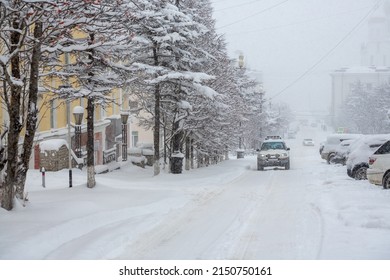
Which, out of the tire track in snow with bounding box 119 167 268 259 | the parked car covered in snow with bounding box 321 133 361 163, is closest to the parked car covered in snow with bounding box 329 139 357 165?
the parked car covered in snow with bounding box 321 133 361 163

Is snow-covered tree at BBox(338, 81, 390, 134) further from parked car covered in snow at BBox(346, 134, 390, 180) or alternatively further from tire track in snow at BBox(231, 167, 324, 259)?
tire track in snow at BBox(231, 167, 324, 259)

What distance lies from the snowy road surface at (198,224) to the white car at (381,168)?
10.7 inches

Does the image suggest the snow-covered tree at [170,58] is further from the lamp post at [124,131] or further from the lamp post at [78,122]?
the lamp post at [124,131]

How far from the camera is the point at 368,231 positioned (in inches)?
331

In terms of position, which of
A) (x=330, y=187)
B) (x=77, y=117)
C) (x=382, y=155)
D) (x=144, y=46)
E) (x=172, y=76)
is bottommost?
(x=330, y=187)

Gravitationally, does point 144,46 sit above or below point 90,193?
above

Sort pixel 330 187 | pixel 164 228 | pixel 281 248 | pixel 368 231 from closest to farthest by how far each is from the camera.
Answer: pixel 281 248 → pixel 368 231 → pixel 164 228 → pixel 330 187

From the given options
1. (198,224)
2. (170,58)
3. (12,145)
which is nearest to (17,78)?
(12,145)

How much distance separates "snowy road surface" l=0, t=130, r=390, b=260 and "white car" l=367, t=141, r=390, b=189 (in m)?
0.27

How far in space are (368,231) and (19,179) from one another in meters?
7.44

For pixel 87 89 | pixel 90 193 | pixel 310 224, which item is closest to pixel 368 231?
pixel 310 224

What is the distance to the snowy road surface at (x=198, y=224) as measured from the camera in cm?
729

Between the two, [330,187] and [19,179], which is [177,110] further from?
[19,179]

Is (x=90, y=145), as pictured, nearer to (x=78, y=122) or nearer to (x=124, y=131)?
(x=78, y=122)
